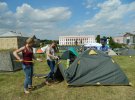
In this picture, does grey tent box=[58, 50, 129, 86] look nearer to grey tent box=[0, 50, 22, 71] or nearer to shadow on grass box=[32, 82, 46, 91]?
shadow on grass box=[32, 82, 46, 91]

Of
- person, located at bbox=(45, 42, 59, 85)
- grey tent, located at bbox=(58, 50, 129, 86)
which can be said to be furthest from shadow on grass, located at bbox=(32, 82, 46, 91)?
grey tent, located at bbox=(58, 50, 129, 86)

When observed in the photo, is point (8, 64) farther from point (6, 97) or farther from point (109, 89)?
point (109, 89)

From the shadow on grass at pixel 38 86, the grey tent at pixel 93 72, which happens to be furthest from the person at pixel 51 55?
the grey tent at pixel 93 72

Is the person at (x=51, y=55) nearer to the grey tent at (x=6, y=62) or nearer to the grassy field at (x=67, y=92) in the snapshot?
the grassy field at (x=67, y=92)

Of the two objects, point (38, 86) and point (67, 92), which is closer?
point (67, 92)

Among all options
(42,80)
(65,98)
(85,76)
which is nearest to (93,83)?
(85,76)

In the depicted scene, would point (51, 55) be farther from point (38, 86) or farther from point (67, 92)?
point (67, 92)

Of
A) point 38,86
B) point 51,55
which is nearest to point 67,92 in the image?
point 38,86

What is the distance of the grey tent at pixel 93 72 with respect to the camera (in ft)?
27.8

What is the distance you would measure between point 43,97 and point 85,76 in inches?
87.2

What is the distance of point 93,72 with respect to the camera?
340 inches

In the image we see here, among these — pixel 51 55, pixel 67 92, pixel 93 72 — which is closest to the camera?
pixel 67 92

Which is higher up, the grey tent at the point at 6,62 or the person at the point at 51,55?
the person at the point at 51,55

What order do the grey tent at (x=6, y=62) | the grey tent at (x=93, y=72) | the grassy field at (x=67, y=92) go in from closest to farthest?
the grassy field at (x=67, y=92) < the grey tent at (x=93, y=72) < the grey tent at (x=6, y=62)
